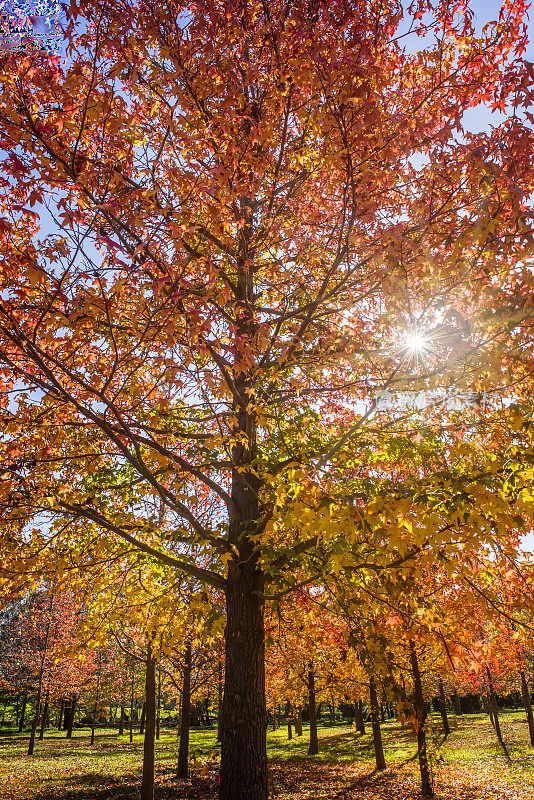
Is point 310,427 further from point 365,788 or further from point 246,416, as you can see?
point 365,788

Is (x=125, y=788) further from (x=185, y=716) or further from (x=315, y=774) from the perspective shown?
(x=315, y=774)

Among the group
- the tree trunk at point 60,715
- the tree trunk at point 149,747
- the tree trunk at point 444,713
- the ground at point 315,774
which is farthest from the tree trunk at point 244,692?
the tree trunk at point 60,715

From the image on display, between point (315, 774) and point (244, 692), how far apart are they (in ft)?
46.3

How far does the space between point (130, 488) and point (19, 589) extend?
5.48 feet

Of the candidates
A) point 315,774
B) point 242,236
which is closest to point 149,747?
point 315,774

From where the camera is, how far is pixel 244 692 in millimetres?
4695

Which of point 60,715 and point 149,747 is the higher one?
point 149,747

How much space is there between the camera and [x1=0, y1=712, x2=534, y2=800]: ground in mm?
11672

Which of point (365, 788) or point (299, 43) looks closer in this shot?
point (299, 43)

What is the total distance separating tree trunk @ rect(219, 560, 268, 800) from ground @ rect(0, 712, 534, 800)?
12.0 feet

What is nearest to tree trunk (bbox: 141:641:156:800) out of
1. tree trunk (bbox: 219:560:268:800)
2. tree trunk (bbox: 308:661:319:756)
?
tree trunk (bbox: 219:560:268:800)

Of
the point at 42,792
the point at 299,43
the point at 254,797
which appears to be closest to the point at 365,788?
the point at 42,792

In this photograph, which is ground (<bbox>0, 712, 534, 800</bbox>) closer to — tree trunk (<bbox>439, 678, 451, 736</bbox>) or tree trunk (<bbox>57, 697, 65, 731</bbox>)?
tree trunk (<bbox>439, 678, 451, 736</bbox>)

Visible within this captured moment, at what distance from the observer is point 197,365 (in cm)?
486
